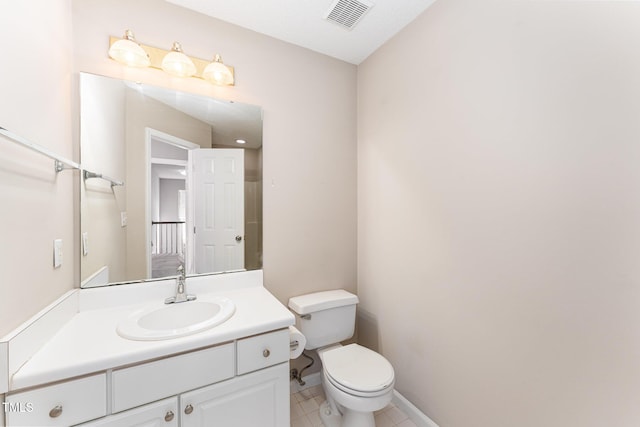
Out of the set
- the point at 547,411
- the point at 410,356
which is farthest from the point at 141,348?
the point at 547,411

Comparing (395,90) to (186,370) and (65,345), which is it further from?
(65,345)

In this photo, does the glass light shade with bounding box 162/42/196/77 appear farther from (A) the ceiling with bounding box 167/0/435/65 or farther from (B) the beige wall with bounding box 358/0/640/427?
(B) the beige wall with bounding box 358/0/640/427

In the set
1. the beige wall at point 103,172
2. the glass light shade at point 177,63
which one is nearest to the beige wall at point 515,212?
the glass light shade at point 177,63

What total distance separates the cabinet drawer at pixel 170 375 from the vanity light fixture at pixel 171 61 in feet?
4.72

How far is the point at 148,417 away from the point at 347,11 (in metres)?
2.18

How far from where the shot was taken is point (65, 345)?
0.95 metres

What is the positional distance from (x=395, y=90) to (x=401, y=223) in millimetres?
906

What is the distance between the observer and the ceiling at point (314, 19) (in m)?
1.47

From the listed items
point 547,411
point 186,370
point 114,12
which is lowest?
point 547,411

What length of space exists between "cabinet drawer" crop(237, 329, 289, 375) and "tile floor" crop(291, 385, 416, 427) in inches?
27.8

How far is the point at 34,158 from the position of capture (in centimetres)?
96

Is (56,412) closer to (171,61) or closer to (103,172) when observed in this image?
(103,172)

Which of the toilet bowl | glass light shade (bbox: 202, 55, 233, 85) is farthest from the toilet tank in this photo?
glass light shade (bbox: 202, 55, 233, 85)

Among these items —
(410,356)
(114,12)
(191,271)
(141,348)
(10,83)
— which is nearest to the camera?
(10,83)
